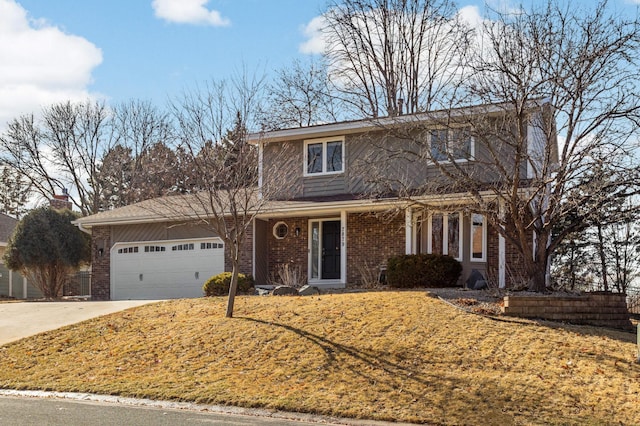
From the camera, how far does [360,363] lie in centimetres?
1039

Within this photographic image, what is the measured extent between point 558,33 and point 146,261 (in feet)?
48.2

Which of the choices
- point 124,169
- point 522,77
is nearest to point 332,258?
point 522,77

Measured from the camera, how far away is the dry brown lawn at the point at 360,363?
28.6 ft

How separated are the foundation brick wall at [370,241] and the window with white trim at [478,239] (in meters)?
1.95

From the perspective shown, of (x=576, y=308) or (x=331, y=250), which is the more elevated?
(x=331, y=250)

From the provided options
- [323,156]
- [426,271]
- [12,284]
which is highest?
[323,156]

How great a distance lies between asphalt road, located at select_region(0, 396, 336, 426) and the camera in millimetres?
8008

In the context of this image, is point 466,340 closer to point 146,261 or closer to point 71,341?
point 71,341

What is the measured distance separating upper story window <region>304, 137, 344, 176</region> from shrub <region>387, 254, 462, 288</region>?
417cm

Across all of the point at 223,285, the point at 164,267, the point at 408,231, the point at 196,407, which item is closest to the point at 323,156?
the point at 408,231

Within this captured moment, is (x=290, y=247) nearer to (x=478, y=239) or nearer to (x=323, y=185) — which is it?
(x=323, y=185)

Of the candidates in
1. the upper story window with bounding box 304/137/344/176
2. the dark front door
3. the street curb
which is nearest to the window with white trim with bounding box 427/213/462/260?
the dark front door

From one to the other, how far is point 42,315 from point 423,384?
10929 millimetres

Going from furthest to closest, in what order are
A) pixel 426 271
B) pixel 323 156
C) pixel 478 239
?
pixel 323 156 < pixel 478 239 < pixel 426 271
